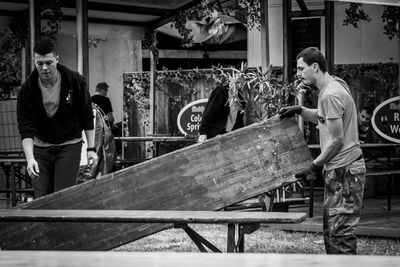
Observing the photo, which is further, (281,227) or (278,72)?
(278,72)

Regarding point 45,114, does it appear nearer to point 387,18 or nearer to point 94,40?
point 387,18

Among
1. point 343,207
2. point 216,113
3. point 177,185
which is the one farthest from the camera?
point 216,113

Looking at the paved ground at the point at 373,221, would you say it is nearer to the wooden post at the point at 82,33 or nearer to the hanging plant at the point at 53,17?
the wooden post at the point at 82,33

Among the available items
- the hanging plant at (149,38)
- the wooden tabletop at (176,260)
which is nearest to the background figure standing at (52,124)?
the wooden tabletop at (176,260)

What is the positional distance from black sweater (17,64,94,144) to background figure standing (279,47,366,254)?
2.07 meters

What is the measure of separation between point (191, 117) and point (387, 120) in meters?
3.49

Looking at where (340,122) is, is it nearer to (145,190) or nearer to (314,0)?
(145,190)

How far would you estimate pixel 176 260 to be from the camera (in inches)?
82.0

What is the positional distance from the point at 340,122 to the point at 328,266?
4.12 m

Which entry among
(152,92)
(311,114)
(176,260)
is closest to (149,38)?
(152,92)

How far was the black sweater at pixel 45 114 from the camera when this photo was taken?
22.7 feet

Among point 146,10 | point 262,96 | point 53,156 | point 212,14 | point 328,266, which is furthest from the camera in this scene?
point 212,14

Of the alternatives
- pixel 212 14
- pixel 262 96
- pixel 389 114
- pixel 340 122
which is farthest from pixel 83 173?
pixel 212 14

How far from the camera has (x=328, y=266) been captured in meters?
2.01
